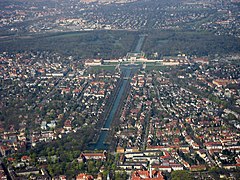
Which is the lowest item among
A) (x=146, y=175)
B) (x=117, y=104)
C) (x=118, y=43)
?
(x=118, y=43)

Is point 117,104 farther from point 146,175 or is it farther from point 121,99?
point 146,175

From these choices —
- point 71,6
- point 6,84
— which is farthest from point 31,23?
point 6,84

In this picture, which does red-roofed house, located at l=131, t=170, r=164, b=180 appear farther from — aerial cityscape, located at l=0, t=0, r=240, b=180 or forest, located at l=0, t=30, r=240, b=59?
forest, located at l=0, t=30, r=240, b=59

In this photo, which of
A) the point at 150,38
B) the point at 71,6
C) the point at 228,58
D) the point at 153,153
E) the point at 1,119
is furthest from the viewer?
the point at 71,6

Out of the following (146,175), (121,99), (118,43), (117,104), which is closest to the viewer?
(146,175)

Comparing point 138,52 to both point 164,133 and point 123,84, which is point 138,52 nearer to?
point 123,84

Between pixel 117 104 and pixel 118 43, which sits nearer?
pixel 117 104

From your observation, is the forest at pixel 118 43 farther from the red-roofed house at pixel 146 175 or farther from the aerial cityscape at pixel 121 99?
the red-roofed house at pixel 146 175

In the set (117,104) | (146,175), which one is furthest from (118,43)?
(146,175)

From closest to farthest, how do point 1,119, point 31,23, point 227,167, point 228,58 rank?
point 227,167, point 1,119, point 228,58, point 31,23
